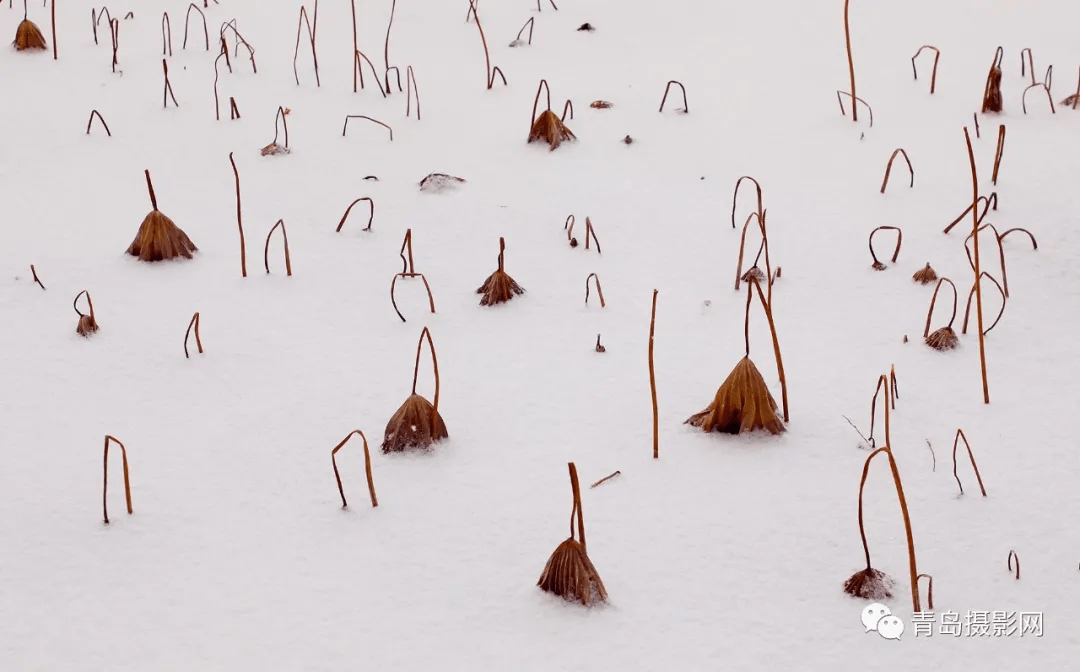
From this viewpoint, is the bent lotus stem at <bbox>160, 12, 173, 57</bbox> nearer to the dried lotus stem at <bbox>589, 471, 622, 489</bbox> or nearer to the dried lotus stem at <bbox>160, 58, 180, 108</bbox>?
the dried lotus stem at <bbox>160, 58, 180, 108</bbox>

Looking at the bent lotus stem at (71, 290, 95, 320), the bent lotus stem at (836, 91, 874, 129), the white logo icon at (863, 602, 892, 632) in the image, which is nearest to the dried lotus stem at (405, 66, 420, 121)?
the bent lotus stem at (71, 290, 95, 320)

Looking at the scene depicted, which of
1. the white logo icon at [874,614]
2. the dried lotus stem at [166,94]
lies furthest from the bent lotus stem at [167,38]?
the white logo icon at [874,614]

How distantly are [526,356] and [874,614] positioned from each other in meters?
1.04

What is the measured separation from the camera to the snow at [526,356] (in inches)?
70.6

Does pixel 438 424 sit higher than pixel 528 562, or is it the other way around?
pixel 438 424

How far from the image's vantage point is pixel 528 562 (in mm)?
1902

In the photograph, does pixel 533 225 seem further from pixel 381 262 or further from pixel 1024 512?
pixel 1024 512

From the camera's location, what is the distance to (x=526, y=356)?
8.25 feet

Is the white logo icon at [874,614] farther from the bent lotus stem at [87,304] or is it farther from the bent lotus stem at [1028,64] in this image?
the bent lotus stem at [1028,64]

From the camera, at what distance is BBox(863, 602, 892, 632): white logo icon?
1744 millimetres

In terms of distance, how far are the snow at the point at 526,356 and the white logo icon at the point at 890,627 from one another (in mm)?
17

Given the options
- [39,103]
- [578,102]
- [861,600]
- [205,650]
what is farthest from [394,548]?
[39,103]

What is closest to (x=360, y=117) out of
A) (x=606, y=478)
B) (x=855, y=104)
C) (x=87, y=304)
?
(x=87, y=304)

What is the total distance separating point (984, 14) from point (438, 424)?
10.2 ft
